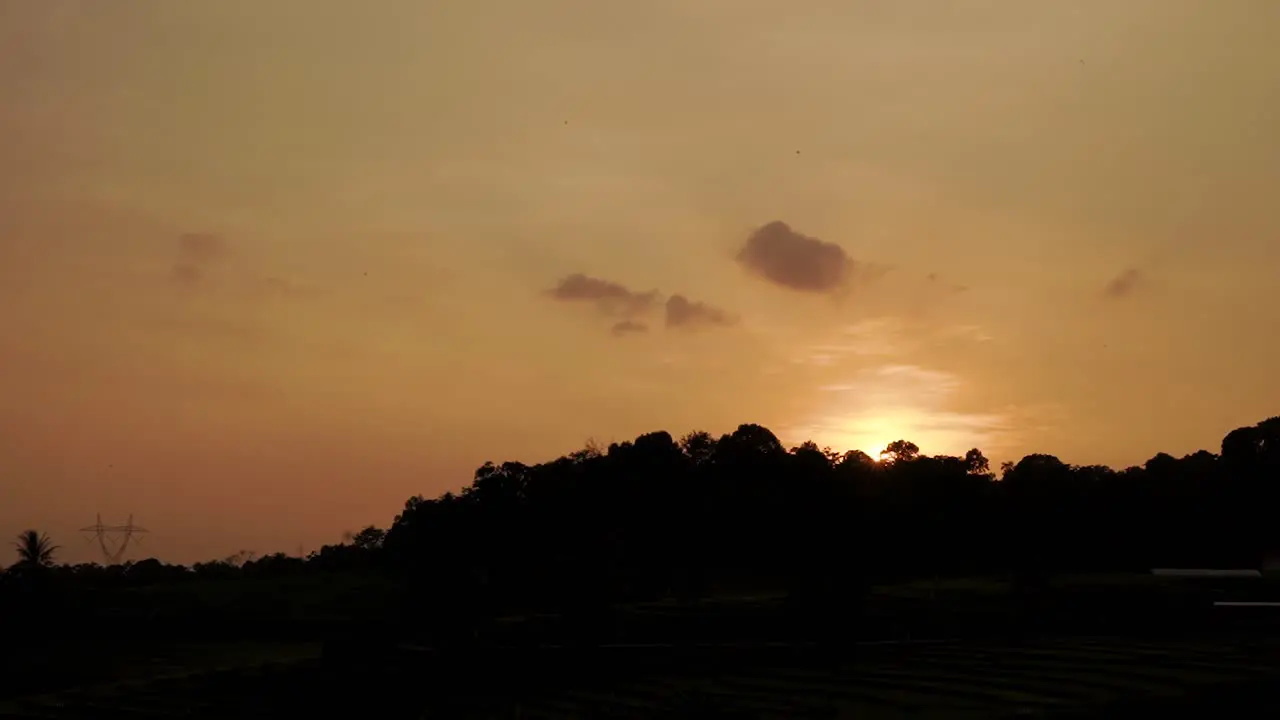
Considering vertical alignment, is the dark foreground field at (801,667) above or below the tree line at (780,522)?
below

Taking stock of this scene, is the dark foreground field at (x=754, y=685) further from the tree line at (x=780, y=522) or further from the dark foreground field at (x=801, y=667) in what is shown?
the tree line at (x=780, y=522)

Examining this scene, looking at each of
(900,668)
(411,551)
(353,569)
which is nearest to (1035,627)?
(900,668)

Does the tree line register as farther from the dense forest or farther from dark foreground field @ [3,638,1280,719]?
dark foreground field @ [3,638,1280,719]

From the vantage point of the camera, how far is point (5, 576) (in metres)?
75.7

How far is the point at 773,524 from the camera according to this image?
90625 millimetres

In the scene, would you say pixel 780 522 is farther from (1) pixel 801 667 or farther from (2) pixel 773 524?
(1) pixel 801 667

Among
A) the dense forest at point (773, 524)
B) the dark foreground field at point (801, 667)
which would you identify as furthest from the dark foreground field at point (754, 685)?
the dense forest at point (773, 524)

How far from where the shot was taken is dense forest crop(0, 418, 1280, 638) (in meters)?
74.1

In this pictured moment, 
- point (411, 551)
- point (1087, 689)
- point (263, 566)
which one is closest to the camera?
point (1087, 689)

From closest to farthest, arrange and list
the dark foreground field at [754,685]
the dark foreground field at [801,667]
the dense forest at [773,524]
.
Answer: the dark foreground field at [754,685]
the dark foreground field at [801,667]
the dense forest at [773,524]

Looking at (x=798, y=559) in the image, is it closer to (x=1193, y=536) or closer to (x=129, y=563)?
(x=1193, y=536)

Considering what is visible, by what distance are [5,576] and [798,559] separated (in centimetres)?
5438

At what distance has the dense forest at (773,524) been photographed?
7406 cm

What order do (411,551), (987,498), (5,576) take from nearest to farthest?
(5,576) < (987,498) < (411,551)
